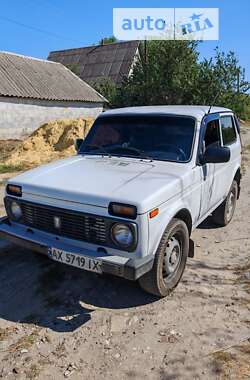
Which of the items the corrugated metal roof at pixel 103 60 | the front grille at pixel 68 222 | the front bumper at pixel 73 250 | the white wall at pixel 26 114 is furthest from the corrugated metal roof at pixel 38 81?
the front grille at pixel 68 222

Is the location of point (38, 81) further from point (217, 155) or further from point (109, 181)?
point (109, 181)

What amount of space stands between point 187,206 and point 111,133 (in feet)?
4.85

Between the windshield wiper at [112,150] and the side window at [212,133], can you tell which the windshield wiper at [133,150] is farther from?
the side window at [212,133]

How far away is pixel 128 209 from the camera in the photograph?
2908 millimetres

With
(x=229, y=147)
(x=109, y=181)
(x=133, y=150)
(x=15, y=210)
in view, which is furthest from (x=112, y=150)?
(x=229, y=147)

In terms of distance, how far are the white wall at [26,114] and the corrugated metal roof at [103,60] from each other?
13.9 metres

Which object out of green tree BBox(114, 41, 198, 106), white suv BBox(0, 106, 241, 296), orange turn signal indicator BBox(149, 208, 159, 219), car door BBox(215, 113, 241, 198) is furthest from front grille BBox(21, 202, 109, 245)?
green tree BBox(114, 41, 198, 106)

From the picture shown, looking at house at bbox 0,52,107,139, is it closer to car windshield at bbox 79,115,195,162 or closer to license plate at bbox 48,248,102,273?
car windshield at bbox 79,115,195,162

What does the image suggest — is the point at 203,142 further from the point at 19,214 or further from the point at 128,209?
the point at 19,214

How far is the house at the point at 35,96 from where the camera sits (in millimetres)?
17312

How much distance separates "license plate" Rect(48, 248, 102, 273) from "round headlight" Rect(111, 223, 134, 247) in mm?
258

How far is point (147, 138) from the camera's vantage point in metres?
4.15

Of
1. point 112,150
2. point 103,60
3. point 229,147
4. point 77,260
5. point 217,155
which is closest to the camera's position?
point 77,260

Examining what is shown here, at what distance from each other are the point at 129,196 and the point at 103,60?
123 ft
